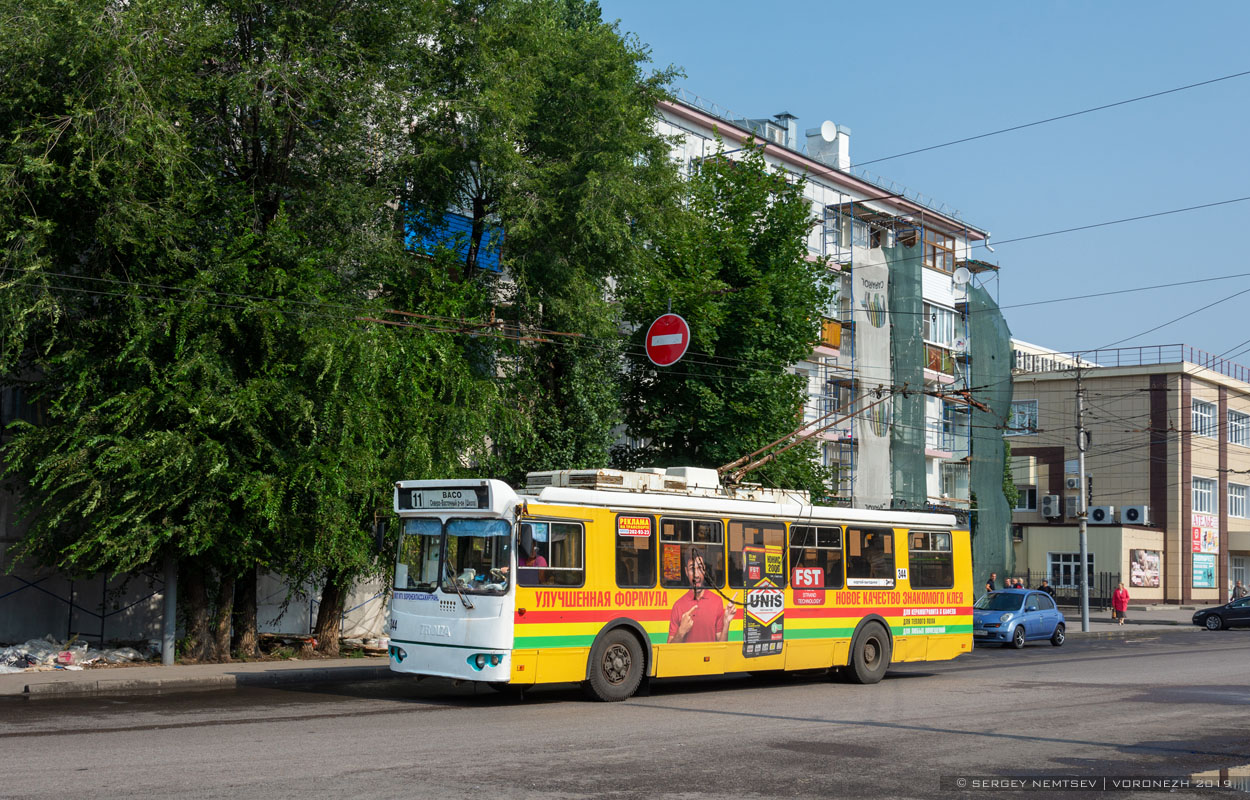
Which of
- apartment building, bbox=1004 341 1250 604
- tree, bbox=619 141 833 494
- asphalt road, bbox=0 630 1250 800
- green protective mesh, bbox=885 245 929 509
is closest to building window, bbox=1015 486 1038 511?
apartment building, bbox=1004 341 1250 604

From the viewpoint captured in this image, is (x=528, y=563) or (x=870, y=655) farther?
(x=870, y=655)

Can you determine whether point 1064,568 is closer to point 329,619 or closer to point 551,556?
point 329,619

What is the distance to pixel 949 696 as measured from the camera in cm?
1731

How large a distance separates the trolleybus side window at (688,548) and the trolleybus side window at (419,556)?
10.3 ft

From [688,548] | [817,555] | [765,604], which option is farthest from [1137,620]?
[688,548]

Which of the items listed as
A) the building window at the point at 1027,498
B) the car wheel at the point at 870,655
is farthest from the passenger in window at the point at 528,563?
the building window at the point at 1027,498

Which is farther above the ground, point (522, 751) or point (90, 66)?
point (90, 66)

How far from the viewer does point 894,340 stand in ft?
152

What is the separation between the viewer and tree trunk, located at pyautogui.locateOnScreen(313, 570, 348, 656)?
23.3 m

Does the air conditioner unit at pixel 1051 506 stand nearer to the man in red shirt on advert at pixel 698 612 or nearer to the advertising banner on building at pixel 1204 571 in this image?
the advertising banner on building at pixel 1204 571

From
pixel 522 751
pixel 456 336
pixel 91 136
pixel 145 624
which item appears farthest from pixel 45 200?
pixel 522 751

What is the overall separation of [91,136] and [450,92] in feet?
25.2

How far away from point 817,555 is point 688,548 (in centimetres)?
284

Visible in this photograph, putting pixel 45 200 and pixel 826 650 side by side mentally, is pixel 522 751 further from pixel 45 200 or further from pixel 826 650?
pixel 45 200
